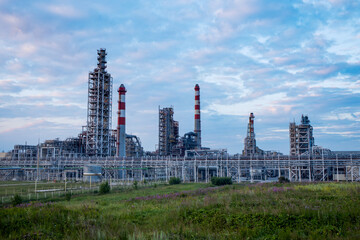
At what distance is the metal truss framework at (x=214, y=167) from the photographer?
44.8 m

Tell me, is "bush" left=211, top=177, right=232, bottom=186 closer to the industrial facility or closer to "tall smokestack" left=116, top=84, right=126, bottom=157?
the industrial facility

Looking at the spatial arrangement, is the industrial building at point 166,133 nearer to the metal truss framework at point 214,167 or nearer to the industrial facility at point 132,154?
the industrial facility at point 132,154

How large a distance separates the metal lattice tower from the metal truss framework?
7.73 meters

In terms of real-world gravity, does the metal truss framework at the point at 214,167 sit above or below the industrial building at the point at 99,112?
below

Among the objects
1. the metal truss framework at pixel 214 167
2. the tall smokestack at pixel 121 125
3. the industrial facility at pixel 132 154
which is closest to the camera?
the metal truss framework at pixel 214 167

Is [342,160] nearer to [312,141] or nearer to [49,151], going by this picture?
[312,141]

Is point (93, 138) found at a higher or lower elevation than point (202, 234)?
higher

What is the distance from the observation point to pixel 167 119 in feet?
257

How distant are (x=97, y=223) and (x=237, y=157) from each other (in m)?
40.1

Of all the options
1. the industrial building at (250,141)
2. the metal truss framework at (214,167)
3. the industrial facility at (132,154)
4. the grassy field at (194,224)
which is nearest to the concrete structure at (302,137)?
the industrial facility at (132,154)

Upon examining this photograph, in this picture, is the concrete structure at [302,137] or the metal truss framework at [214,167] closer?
the metal truss framework at [214,167]

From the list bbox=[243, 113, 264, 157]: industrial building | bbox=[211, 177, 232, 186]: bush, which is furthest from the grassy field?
bbox=[243, 113, 264, 157]: industrial building

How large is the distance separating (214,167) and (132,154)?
93.0ft

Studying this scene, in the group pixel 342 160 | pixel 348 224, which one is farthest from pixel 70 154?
pixel 348 224
